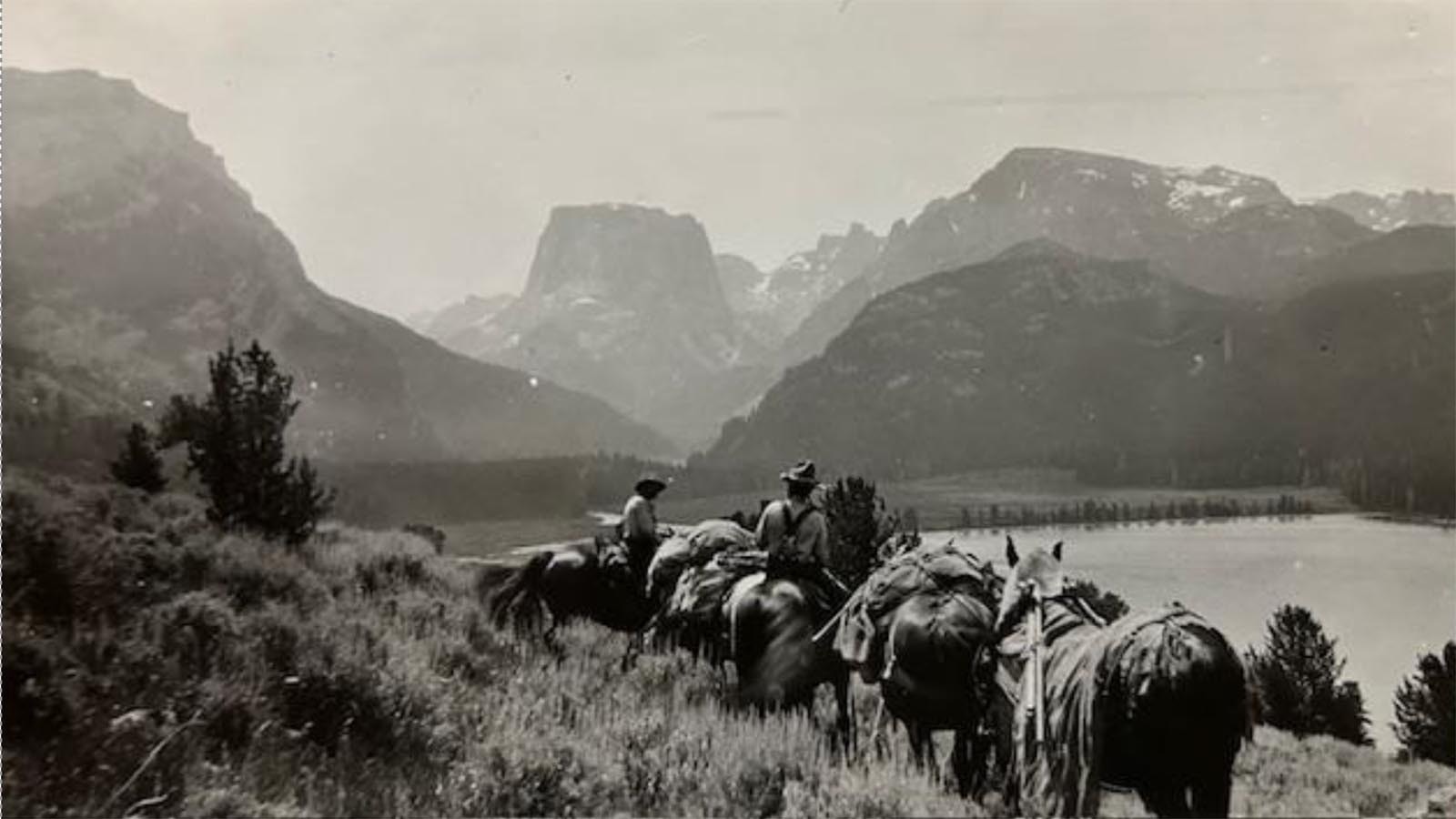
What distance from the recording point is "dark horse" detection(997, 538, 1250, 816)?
509cm

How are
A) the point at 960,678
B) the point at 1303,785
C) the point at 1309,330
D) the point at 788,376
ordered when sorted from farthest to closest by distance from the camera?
the point at 788,376 → the point at 1309,330 → the point at 1303,785 → the point at 960,678

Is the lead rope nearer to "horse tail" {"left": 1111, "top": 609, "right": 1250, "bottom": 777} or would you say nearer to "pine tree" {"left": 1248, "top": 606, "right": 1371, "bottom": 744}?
"horse tail" {"left": 1111, "top": 609, "right": 1250, "bottom": 777}

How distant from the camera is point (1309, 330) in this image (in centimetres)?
866

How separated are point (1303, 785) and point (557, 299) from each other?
6.55 meters

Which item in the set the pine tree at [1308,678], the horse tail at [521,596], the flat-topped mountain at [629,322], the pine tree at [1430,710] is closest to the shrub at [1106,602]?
the pine tree at [1308,678]

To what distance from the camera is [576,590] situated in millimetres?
9688

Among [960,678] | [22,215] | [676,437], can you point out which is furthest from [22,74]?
[960,678]

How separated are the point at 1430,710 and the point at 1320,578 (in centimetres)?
126

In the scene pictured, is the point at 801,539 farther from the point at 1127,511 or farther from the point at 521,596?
the point at 521,596

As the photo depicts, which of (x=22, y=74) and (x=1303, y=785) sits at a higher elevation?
(x=22, y=74)

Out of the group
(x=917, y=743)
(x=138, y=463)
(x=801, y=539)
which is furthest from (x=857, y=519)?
(x=138, y=463)

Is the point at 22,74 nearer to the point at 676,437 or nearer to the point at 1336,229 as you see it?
the point at 676,437

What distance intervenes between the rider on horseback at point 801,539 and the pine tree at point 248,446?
11.0 feet

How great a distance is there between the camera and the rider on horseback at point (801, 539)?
24.7 feet
